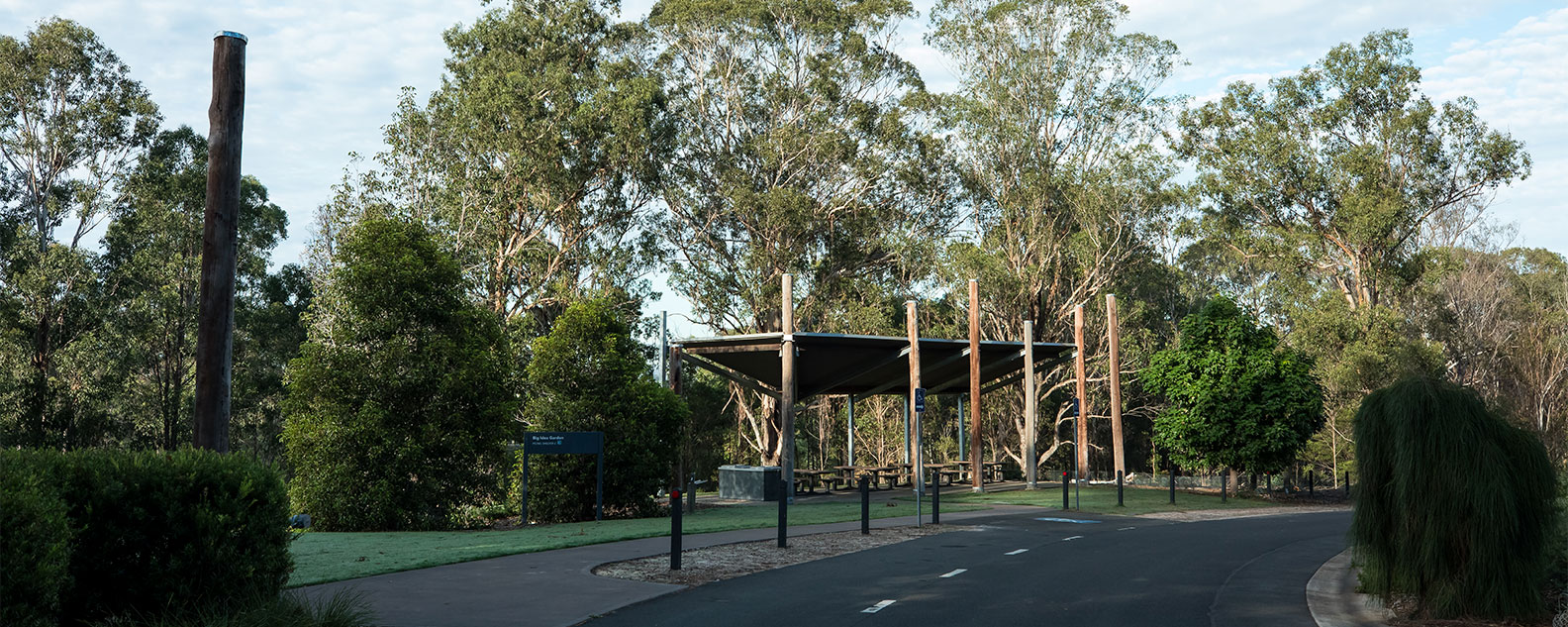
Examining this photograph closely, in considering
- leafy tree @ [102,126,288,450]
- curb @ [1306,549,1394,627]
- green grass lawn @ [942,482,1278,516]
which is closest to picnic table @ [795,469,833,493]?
green grass lawn @ [942,482,1278,516]

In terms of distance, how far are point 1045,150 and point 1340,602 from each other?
3963cm

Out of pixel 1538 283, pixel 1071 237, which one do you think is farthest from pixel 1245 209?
pixel 1538 283

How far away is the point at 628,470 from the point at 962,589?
12.4 metres

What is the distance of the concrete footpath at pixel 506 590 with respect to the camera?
9281mm

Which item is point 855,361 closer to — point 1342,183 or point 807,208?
point 807,208

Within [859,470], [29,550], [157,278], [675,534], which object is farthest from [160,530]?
[157,278]

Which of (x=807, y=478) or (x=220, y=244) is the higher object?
(x=220, y=244)

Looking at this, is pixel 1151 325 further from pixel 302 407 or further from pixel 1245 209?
pixel 302 407

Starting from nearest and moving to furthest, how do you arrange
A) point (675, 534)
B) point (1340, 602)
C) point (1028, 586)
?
point (1340, 602), point (1028, 586), point (675, 534)

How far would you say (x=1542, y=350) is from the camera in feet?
150

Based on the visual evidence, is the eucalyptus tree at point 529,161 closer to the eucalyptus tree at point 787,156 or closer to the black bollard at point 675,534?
the eucalyptus tree at point 787,156

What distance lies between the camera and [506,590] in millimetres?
10742

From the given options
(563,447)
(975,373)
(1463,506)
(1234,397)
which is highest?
(975,373)

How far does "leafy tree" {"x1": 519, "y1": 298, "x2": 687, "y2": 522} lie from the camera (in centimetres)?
2227
